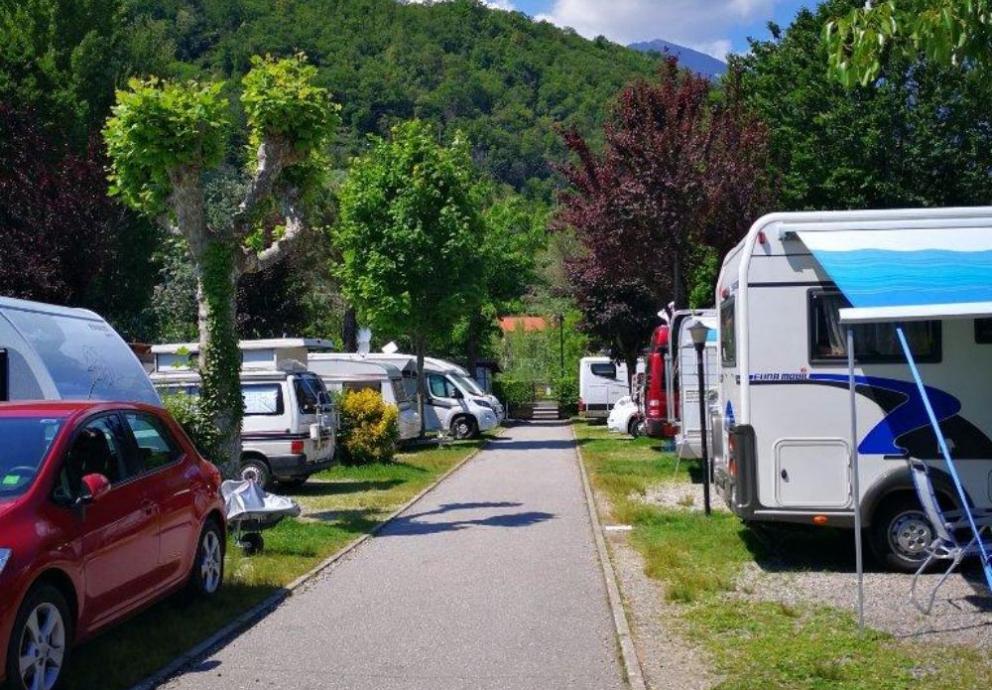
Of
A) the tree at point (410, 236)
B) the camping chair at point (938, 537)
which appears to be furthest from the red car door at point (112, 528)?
the tree at point (410, 236)

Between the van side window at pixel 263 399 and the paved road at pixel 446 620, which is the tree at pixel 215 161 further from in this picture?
the van side window at pixel 263 399

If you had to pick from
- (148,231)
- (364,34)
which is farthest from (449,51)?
(148,231)

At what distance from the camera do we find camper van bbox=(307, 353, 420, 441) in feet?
89.4

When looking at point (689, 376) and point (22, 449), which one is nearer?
point (22, 449)

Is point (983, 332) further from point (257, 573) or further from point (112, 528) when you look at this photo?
point (112, 528)

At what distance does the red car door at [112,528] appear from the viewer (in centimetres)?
725

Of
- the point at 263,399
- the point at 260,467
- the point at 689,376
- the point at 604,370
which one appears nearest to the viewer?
the point at 260,467

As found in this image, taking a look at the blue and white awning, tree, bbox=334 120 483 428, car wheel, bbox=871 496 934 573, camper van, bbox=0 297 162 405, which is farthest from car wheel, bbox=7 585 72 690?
tree, bbox=334 120 483 428

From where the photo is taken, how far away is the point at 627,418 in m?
31.7

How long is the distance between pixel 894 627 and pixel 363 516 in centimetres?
847

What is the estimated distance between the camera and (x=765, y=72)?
2938 centimetres

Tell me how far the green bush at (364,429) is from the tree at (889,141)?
9910 mm

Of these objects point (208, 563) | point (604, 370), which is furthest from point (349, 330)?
point (208, 563)

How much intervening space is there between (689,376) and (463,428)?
1552 cm
